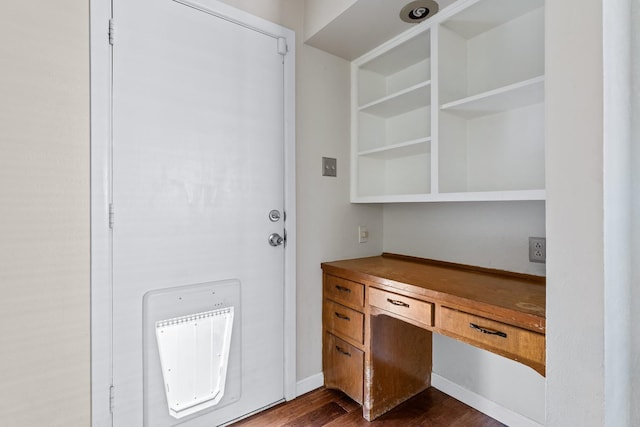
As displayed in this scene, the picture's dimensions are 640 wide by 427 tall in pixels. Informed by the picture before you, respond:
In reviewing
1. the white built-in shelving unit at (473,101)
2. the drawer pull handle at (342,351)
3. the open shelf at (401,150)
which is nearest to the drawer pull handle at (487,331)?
the white built-in shelving unit at (473,101)

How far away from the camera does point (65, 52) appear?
4.05 ft

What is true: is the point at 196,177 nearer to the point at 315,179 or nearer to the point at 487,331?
the point at 315,179

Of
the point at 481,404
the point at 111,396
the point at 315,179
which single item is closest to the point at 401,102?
the point at 315,179

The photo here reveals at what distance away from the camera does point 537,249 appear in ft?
4.86

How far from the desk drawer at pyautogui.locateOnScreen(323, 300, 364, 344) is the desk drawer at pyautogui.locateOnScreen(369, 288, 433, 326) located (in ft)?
0.54

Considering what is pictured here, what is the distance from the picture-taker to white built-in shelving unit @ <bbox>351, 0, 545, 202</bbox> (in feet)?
4.89

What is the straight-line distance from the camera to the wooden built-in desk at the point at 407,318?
1.12 metres

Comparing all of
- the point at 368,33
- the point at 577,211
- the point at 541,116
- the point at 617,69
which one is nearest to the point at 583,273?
the point at 577,211

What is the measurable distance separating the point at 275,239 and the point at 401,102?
116 cm

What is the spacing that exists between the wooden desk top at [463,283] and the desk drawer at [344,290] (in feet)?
0.13

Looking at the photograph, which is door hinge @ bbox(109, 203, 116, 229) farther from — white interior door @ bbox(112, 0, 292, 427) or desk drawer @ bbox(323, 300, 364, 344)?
desk drawer @ bbox(323, 300, 364, 344)

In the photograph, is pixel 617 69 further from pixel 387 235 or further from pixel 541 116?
pixel 387 235

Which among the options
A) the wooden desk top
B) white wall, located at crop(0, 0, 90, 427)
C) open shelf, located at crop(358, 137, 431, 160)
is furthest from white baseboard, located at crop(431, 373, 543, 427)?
white wall, located at crop(0, 0, 90, 427)

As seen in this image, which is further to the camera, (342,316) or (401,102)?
(401,102)
